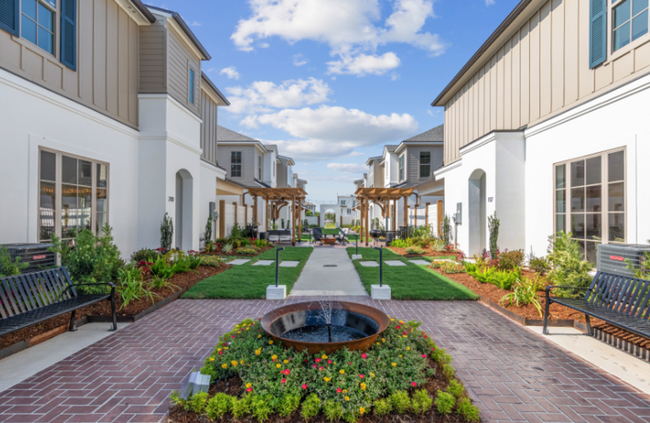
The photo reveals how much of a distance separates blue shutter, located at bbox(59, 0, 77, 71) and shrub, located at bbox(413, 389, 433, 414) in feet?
29.8

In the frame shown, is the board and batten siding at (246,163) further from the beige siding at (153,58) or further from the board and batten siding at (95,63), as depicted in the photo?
the board and batten siding at (95,63)

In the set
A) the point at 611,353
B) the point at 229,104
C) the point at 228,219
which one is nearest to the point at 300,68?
the point at 229,104

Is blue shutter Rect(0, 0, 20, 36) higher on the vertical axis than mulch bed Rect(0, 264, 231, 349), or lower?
higher

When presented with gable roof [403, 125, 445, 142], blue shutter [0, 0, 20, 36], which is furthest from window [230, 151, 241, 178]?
blue shutter [0, 0, 20, 36]

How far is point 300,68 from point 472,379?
42.6ft

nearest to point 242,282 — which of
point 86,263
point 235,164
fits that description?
point 86,263

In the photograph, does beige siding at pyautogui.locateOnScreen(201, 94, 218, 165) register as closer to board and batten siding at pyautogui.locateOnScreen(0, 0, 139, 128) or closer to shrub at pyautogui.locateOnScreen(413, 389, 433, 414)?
board and batten siding at pyautogui.locateOnScreen(0, 0, 139, 128)

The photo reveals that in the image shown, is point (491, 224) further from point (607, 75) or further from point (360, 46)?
point (360, 46)

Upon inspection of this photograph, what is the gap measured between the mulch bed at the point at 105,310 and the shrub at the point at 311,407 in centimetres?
396

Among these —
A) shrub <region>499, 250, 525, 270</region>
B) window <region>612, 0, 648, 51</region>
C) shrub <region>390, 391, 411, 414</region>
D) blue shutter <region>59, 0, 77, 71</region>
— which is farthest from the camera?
shrub <region>499, 250, 525, 270</region>

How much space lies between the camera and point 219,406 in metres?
2.72

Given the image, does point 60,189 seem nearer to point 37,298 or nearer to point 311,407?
point 37,298

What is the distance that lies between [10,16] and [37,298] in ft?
16.9

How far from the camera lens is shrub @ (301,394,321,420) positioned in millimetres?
2684
